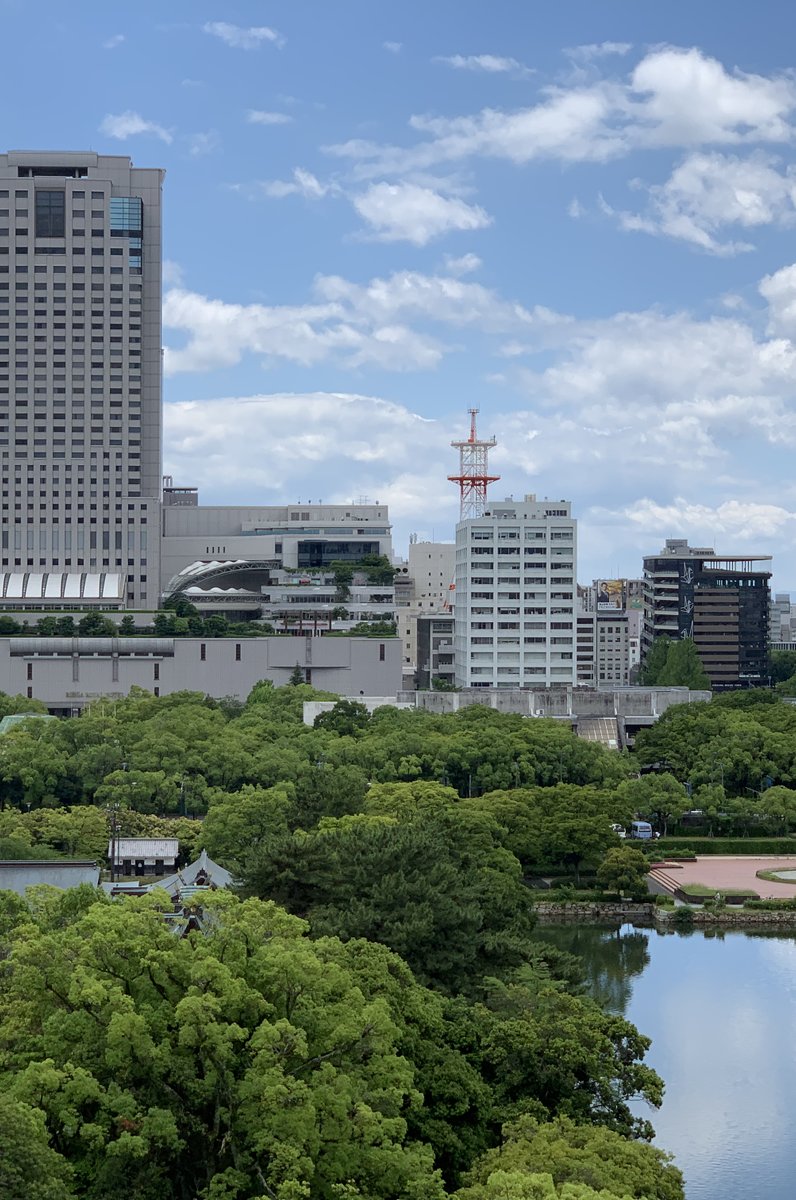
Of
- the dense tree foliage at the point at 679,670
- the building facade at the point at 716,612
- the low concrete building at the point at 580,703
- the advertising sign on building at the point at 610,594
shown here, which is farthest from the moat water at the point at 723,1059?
the advertising sign on building at the point at 610,594

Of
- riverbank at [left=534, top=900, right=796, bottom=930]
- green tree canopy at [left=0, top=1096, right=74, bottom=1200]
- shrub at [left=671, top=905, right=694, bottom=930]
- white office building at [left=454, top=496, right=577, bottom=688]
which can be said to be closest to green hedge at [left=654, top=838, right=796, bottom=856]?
riverbank at [left=534, top=900, right=796, bottom=930]

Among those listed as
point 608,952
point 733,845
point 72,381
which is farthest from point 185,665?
point 608,952

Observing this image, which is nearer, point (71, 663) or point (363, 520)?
point (71, 663)

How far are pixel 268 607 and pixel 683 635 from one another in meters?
27.2

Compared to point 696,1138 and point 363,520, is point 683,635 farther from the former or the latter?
point 696,1138

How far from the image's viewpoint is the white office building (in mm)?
64438

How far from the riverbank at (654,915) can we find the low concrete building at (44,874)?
1104cm

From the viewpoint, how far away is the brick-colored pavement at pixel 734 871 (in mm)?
37000

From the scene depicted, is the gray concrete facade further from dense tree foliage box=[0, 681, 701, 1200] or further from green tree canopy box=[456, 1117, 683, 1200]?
green tree canopy box=[456, 1117, 683, 1200]

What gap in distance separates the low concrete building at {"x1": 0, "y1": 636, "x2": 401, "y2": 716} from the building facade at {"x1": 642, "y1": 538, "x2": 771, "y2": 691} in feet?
90.7

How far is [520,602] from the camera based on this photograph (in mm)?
64562

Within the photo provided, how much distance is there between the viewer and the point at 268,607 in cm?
7044

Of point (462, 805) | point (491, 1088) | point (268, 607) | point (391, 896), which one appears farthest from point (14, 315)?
point (491, 1088)

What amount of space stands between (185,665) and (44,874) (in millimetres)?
37611
